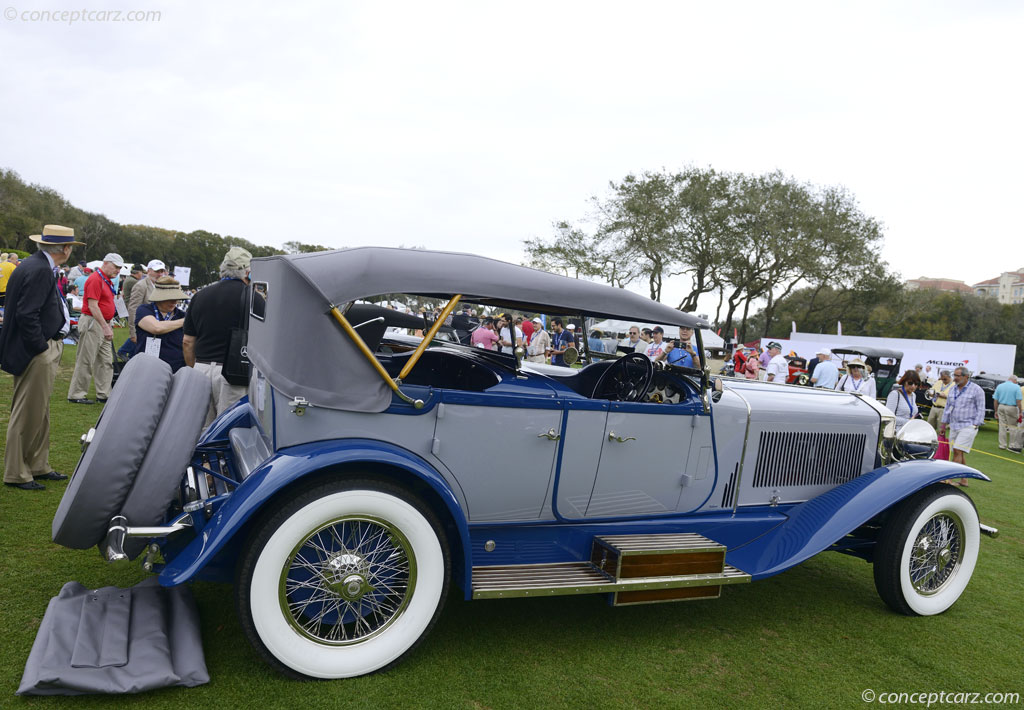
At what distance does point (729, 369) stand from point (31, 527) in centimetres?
1615

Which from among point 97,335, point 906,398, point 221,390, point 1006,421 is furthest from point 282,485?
point 1006,421

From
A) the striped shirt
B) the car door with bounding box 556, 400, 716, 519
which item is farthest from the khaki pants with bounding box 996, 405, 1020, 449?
the car door with bounding box 556, 400, 716, 519

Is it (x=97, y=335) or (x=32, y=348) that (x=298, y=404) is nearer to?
(x=32, y=348)

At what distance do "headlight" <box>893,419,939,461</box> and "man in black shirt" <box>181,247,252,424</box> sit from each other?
16.2 ft

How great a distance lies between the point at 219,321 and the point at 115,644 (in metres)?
2.74

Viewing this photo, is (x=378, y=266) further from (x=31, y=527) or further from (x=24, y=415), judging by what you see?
(x=24, y=415)

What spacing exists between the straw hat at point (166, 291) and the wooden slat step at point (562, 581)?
15.3 feet

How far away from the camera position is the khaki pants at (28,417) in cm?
453

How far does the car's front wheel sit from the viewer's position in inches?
102

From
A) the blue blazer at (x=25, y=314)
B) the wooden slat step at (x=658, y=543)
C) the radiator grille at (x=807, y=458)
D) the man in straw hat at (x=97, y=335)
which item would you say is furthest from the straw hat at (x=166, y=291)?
the radiator grille at (x=807, y=458)

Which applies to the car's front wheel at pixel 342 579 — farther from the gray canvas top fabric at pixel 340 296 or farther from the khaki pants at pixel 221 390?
the khaki pants at pixel 221 390

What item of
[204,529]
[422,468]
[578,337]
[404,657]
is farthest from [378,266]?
[578,337]

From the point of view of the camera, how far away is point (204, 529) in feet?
8.50

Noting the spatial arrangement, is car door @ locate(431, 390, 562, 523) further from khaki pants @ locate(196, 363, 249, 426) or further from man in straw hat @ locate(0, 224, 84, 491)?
man in straw hat @ locate(0, 224, 84, 491)
